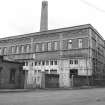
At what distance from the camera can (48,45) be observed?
3706 cm

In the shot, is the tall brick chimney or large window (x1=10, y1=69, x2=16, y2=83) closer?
large window (x1=10, y1=69, x2=16, y2=83)

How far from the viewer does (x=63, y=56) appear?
34.1 meters

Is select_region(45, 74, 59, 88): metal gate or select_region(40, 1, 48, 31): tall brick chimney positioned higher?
select_region(40, 1, 48, 31): tall brick chimney

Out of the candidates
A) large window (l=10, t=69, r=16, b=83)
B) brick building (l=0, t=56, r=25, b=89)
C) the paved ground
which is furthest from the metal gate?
the paved ground

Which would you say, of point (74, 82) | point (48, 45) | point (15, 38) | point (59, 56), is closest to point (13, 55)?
point (15, 38)

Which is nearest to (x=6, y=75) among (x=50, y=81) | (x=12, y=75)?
(x=12, y=75)

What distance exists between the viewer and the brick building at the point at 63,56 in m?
28.0

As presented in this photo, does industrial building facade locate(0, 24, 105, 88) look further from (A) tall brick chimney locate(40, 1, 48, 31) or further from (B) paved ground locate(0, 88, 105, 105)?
(B) paved ground locate(0, 88, 105, 105)

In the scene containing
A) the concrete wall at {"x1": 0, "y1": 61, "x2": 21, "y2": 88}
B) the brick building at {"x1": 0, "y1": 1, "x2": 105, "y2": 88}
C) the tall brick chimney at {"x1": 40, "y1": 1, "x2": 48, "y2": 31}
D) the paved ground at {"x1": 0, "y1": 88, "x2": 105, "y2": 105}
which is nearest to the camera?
the paved ground at {"x1": 0, "y1": 88, "x2": 105, "y2": 105}

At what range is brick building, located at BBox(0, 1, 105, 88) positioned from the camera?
1101 inches

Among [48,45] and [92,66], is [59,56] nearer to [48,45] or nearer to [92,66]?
[48,45]

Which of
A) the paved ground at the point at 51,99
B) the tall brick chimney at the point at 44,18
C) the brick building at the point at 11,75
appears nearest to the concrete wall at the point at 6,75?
the brick building at the point at 11,75

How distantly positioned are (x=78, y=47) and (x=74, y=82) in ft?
25.9

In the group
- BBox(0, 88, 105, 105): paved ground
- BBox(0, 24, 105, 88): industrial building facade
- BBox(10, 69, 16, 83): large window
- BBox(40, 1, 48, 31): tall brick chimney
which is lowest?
BBox(0, 88, 105, 105): paved ground
